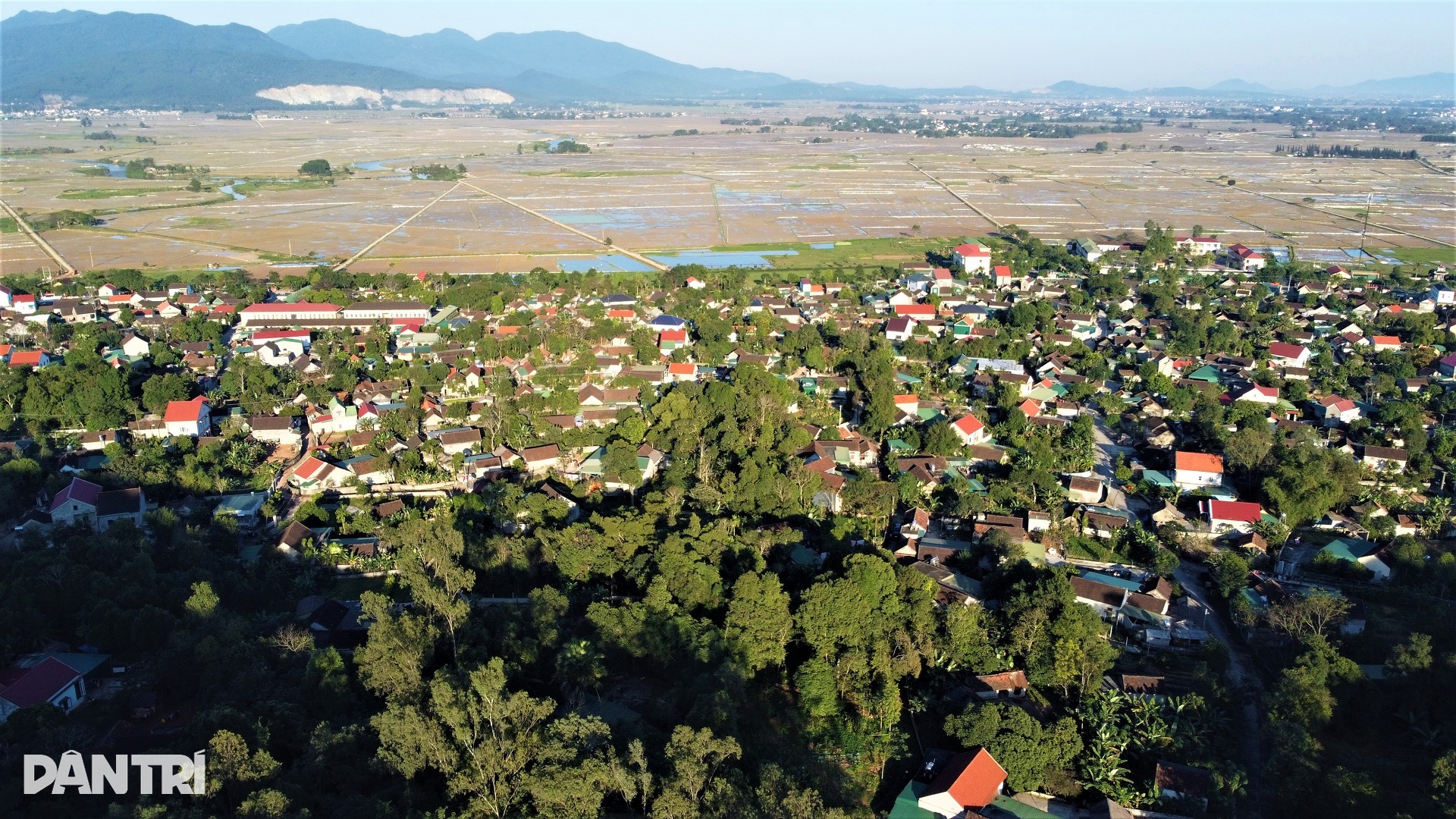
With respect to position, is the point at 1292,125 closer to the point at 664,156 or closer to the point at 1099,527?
the point at 664,156

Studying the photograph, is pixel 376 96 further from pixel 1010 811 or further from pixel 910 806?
pixel 1010 811

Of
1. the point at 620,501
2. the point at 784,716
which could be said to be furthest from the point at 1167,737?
the point at 620,501

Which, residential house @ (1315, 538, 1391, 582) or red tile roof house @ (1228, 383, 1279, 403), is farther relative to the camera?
red tile roof house @ (1228, 383, 1279, 403)

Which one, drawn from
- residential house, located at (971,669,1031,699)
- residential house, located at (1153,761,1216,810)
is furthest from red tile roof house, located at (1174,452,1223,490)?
residential house, located at (1153,761,1216,810)

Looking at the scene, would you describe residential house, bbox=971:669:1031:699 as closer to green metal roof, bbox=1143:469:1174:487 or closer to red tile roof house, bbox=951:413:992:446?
green metal roof, bbox=1143:469:1174:487

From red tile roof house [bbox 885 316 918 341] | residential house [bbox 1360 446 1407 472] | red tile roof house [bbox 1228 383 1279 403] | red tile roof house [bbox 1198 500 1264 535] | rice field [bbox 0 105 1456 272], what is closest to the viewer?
red tile roof house [bbox 1198 500 1264 535]

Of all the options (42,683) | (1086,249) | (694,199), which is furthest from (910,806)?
(694,199)
